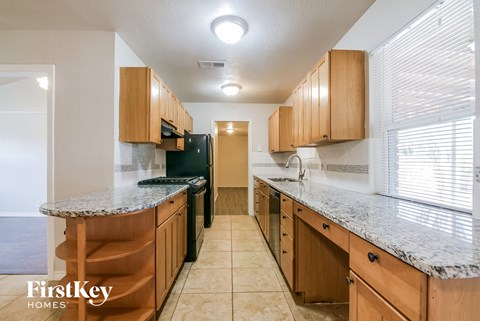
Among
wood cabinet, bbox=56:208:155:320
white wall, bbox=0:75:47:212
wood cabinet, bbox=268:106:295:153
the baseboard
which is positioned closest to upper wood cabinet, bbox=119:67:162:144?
wood cabinet, bbox=56:208:155:320

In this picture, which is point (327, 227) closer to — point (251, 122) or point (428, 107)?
point (428, 107)

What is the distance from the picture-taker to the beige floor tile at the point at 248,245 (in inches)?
113

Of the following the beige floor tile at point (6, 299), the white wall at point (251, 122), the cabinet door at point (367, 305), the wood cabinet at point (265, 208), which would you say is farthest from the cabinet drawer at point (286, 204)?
the white wall at point (251, 122)

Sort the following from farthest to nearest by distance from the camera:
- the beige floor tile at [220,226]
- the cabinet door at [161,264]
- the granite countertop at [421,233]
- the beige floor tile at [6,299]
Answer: the beige floor tile at [220,226] < the beige floor tile at [6,299] < the cabinet door at [161,264] < the granite countertop at [421,233]

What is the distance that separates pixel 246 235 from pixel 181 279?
4.72ft

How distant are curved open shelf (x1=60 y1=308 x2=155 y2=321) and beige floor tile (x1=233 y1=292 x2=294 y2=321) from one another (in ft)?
2.15

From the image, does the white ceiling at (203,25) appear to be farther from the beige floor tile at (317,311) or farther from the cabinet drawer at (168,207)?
the beige floor tile at (317,311)

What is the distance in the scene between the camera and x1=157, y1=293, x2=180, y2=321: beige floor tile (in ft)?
5.32

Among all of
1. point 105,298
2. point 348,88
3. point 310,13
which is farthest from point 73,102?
point 348,88

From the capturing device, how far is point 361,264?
922 mm

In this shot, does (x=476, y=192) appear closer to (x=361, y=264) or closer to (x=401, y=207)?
(x=401, y=207)

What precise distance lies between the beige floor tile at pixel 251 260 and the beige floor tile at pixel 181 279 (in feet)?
1.71

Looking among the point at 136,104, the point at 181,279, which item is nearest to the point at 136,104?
the point at 136,104

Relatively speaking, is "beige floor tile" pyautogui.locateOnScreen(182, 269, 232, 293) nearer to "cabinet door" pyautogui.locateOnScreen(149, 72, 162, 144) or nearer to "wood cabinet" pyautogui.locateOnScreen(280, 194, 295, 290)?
"wood cabinet" pyautogui.locateOnScreen(280, 194, 295, 290)
